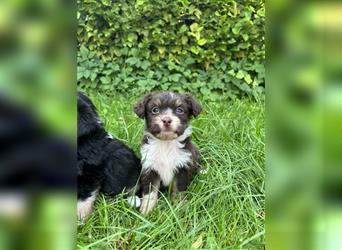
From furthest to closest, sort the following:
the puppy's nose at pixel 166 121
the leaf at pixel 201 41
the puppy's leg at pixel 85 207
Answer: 1. the leaf at pixel 201 41
2. the puppy's nose at pixel 166 121
3. the puppy's leg at pixel 85 207

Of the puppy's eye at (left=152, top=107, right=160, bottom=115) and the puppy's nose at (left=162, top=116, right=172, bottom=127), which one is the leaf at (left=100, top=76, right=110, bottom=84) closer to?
the puppy's eye at (left=152, top=107, right=160, bottom=115)

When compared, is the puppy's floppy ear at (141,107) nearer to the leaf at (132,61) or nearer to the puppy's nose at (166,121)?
the puppy's nose at (166,121)

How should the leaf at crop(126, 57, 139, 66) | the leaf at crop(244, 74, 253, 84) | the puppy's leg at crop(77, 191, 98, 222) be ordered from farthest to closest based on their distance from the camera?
the leaf at crop(126, 57, 139, 66), the leaf at crop(244, 74, 253, 84), the puppy's leg at crop(77, 191, 98, 222)

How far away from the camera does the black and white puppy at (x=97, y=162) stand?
316 centimetres

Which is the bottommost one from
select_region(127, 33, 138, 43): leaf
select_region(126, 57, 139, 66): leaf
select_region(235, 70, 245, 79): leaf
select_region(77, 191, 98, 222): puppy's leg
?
select_region(77, 191, 98, 222): puppy's leg

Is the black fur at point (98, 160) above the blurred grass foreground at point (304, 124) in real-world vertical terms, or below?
below

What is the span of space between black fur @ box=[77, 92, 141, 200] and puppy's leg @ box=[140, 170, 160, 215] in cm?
13

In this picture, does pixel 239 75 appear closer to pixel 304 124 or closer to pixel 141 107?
pixel 141 107

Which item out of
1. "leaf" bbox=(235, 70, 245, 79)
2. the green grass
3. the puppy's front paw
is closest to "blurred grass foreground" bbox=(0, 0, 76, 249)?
the green grass

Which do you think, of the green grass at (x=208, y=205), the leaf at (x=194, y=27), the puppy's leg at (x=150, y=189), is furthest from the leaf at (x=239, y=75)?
the puppy's leg at (x=150, y=189)

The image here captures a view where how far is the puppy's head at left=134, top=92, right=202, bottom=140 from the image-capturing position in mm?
3330

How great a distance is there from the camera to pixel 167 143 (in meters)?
3.48

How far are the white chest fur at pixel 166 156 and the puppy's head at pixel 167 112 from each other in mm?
97

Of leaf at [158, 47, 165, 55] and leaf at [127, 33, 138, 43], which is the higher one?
leaf at [127, 33, 138, 43]
